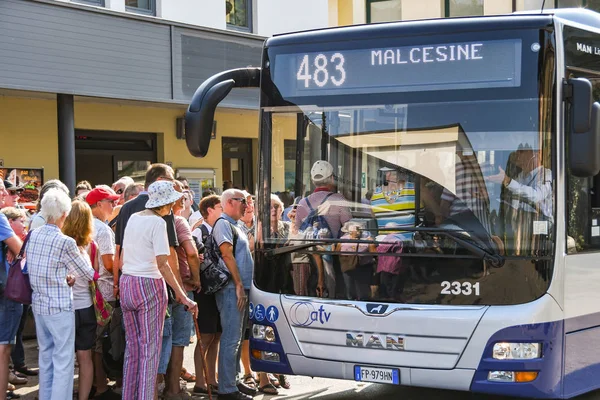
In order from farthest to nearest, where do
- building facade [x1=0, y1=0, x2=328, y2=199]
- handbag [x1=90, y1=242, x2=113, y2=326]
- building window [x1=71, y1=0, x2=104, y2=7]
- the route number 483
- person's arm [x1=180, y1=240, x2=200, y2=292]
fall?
building window [x1=71, y1=0, x2=104, y2=7]
building facade [x1=0, y1=0, x2=328, y2=199]
person's arm [x1=180, y1=240, x2=200, y2=292]
handbag [x1=90, y1=242, x2=113, y2=326]
the route number 483

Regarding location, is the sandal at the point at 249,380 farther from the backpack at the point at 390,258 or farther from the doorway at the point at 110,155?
the doorway at the point at 110,155

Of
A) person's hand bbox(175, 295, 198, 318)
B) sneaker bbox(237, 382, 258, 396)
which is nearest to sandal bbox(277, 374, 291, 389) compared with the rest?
sneaker bbox(237, 382, 258, 396)

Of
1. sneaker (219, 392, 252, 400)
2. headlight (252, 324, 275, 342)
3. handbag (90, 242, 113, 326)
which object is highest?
handbag (90, 242, 113, 326)

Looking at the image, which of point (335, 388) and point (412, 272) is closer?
point (412, 272)

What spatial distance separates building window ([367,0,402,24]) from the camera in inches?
977

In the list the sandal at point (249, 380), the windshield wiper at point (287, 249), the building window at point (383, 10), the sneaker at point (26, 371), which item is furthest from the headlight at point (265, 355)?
Result: the building window at point (383, 10)

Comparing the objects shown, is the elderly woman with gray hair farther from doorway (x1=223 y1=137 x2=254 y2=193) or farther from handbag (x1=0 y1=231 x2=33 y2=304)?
doorway (x1=223 y1=137 x2=254 y2=193)

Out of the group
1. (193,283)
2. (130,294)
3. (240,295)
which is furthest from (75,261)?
(240,295)

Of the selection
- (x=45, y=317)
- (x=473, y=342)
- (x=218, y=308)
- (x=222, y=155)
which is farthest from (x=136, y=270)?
(x=222, y=155)

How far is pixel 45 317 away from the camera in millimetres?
6836

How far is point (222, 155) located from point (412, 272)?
12.7m

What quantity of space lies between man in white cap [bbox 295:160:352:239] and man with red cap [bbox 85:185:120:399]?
1885mm

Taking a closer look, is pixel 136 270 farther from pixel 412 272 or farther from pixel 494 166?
pixel 494 166

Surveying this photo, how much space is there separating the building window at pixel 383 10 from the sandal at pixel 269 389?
17771 millimetres
